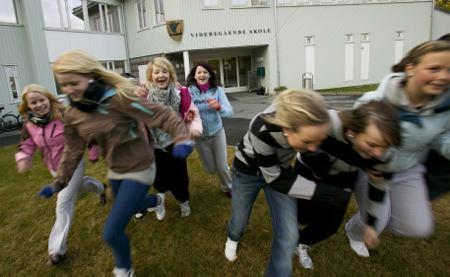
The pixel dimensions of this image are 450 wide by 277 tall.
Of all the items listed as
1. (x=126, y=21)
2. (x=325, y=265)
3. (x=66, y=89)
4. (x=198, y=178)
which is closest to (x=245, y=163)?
(x=325, y=265)

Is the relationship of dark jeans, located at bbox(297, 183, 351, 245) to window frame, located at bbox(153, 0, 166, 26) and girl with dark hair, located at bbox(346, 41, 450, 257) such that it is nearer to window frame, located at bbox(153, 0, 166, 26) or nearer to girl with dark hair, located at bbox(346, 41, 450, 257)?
girl with dark hair, located at bbox(346, 41, 450, 257)

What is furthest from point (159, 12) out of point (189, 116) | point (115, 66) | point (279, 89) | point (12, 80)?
point (189, 116)

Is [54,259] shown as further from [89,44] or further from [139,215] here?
[89,44]

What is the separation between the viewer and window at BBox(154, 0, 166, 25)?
1931cm

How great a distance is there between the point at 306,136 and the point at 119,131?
1416mm

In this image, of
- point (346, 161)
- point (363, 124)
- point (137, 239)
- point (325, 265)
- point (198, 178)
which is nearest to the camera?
point (363, 124)

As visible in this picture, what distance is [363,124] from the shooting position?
80.8 inches

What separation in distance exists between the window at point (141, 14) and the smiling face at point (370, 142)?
20.2 meters

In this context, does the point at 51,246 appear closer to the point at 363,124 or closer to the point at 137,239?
the point at 137,239

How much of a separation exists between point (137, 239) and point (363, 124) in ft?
9.18

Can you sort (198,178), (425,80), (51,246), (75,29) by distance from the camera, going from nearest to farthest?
(425,80) → (51,246) → (198,178) → (75,29)

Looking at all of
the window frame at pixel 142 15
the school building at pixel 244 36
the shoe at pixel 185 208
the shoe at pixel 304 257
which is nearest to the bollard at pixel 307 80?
the school building at pixel 244 36

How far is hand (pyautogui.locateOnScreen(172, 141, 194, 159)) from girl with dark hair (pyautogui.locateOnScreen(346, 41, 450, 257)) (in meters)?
1.23

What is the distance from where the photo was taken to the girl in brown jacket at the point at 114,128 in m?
2.45
